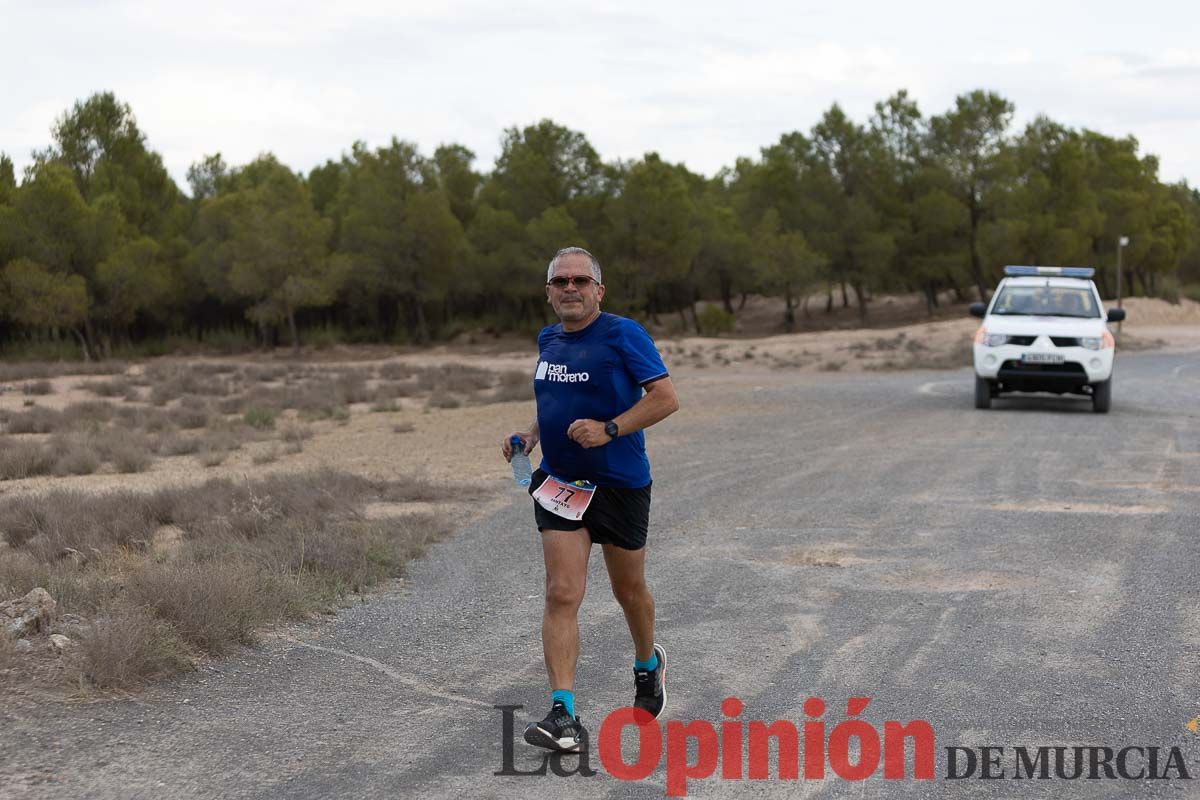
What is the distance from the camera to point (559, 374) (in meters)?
4.76

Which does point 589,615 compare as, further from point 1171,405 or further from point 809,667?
point 1171,405

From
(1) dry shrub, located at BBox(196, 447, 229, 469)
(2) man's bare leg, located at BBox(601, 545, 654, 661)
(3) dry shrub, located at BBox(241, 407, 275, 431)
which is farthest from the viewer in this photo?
(3) dry shrub, located at BBox(241, 407, 275, 431)

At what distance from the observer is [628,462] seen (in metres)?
4.80

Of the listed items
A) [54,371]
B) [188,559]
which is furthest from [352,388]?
[188,559]

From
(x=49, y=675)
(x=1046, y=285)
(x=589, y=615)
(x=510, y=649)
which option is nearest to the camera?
(x=49, y=675)

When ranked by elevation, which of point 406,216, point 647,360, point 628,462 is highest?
point 406,216

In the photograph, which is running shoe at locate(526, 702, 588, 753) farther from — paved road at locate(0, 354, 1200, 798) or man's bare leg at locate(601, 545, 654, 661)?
man's bare leg at locate(601, 545, 654, 661)

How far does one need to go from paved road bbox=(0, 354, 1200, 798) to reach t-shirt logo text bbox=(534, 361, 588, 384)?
1.45m

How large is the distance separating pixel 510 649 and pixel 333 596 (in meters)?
1.56

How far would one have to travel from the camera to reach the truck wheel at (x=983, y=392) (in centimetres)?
1820

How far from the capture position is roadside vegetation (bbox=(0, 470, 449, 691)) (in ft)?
18.7

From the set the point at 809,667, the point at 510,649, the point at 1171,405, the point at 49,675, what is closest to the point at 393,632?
the point at 510,649

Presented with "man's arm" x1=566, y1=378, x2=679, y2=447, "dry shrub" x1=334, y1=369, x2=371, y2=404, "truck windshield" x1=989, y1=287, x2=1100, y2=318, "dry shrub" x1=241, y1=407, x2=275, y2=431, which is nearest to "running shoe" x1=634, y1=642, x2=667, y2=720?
"man's arm" x1=566, y1=378, x2=679, y2=447

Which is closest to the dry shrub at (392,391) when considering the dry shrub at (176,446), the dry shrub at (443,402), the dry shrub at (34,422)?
the dry shrub at (443,402)
